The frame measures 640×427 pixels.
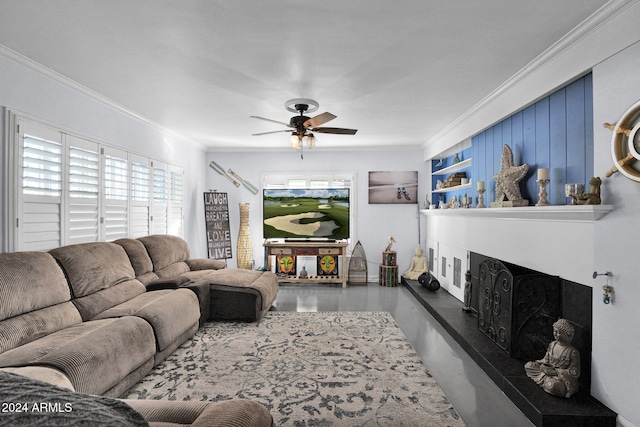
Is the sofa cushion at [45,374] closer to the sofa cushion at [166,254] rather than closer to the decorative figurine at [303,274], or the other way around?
the sofa cushion at [166,254]

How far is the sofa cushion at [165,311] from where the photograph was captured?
2.91 m

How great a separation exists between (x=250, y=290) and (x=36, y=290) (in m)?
2.02

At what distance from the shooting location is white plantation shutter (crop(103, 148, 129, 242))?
397 centimetres

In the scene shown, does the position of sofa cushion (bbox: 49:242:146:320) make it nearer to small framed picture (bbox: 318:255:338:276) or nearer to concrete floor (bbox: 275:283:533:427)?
concrete floor (bbox: 275:283:533:427)

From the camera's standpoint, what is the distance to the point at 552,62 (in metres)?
2.68

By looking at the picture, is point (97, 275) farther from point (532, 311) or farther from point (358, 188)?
point (358, 188)

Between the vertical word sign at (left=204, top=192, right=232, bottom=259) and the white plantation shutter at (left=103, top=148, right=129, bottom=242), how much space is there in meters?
2.04

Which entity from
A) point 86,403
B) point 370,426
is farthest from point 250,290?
point 86,403

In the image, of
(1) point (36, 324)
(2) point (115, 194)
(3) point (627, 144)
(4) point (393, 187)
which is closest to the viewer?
(3) point (627, 144)

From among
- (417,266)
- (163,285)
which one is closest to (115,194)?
(163,285)

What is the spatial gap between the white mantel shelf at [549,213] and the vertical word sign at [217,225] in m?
4.25

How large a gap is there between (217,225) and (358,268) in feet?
8.79

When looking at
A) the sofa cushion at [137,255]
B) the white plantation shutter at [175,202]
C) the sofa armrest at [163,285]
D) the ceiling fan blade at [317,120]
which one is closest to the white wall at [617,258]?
the ceiling fan blade at [317,120]

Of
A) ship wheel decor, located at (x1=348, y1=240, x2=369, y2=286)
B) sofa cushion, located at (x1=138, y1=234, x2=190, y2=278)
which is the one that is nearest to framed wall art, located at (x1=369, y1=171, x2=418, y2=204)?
ship wheel decor, located at (x1=348, y1=240, x2=369, y2=286)
